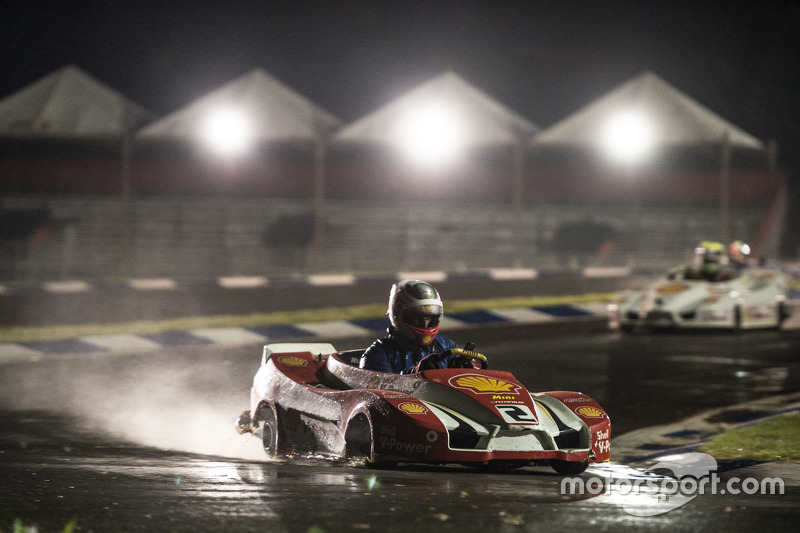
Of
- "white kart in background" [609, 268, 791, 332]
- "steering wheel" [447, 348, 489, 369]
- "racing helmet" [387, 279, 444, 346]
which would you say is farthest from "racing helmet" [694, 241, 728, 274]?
"steering wheel" [447, 348, 489, 369]

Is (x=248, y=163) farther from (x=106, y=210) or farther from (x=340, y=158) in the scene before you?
(x=106, y=210)

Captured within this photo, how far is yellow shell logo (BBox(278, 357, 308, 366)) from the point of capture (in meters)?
8.06

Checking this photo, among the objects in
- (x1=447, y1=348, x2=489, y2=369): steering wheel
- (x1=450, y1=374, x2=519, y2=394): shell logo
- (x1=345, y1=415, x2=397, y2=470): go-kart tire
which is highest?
(x1=447, y1=348, x2=489, y2=369): steering wheel


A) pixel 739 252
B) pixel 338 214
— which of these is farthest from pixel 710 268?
pixel 338 214

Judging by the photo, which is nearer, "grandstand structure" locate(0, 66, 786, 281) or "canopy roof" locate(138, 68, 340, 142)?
"grandstand structure" locate(0, 66, 786, 281)

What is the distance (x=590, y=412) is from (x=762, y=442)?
1.63m

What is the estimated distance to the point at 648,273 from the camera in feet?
81.8

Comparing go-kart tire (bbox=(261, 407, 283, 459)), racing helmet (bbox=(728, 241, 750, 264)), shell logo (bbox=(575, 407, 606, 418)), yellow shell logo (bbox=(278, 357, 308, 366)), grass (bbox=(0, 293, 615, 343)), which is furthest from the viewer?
racing helmet (bbox=(728, 241, 750, 264))

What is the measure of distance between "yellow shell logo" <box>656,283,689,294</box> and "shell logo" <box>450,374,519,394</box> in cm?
863

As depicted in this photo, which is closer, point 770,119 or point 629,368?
point 629,368

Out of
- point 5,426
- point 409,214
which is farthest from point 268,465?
point 409,214

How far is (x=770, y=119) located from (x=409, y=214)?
1425 centimetres

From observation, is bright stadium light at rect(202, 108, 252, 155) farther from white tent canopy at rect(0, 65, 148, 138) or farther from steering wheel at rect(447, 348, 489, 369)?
steering wheel at rect(447, 348, 489, 369)

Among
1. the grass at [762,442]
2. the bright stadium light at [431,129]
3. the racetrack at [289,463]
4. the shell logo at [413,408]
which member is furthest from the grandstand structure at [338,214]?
the shell logo at [413,408]
